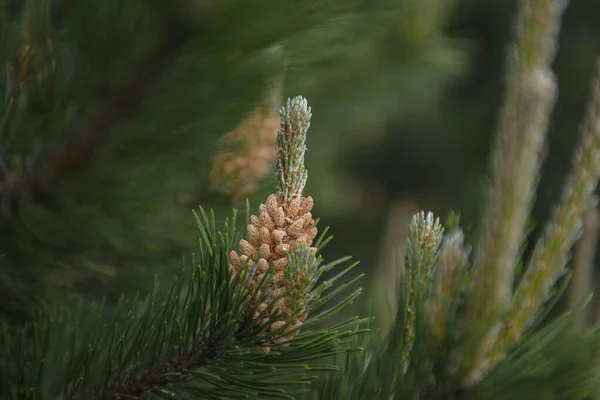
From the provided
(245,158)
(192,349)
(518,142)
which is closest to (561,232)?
(518,142)

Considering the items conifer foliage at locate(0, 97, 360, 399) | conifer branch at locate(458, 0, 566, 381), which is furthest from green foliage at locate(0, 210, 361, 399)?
conifer branch at locate(458, 0, 566, 381)

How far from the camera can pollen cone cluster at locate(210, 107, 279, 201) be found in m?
0.61

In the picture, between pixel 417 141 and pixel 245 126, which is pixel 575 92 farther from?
pixel 245 126

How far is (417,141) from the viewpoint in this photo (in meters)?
5.48

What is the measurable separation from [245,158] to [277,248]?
8.4 inches

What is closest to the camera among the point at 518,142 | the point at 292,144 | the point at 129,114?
the point at 518,142

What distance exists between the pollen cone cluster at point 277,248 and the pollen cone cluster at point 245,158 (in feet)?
0.61

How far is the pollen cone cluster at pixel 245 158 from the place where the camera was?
61cm

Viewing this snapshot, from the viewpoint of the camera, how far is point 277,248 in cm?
41

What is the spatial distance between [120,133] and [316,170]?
142 centimetres

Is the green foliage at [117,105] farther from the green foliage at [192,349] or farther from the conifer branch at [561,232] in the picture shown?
the conifer branch at [561,232]

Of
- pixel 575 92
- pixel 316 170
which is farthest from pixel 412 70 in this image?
pixel 575 92

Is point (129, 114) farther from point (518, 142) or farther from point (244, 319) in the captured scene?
point (518, 142)

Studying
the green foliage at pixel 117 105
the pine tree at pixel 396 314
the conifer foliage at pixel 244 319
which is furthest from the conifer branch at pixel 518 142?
the green foliage at pixel 117 105
